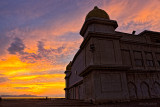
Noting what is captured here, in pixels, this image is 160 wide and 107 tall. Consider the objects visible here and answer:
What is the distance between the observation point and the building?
16.6 m

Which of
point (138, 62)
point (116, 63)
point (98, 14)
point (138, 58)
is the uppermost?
point (98, 14)

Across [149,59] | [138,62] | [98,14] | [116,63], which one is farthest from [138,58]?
[98,14]

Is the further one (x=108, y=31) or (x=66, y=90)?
(x=66, y=90)

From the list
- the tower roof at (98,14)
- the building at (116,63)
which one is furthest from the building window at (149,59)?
the tower roof at (98,14)

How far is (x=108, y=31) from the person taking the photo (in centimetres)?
2044

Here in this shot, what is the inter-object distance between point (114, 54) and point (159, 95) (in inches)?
480

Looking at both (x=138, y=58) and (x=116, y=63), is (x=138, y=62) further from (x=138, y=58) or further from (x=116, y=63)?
(x=116, y=63)

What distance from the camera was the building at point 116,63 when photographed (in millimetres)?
16578

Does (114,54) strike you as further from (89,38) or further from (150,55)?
(150,55)

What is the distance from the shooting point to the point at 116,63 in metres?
18.3

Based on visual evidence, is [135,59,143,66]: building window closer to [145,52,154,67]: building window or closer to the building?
the building

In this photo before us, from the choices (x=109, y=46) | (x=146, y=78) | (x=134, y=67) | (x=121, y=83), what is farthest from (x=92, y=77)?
(x=146, y=78)

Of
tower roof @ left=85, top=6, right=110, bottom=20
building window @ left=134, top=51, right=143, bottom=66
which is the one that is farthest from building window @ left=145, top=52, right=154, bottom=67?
tower roof @ left=85, top=6, right=110, bottom=20

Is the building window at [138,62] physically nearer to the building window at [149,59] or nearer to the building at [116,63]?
the building at [116,63]
